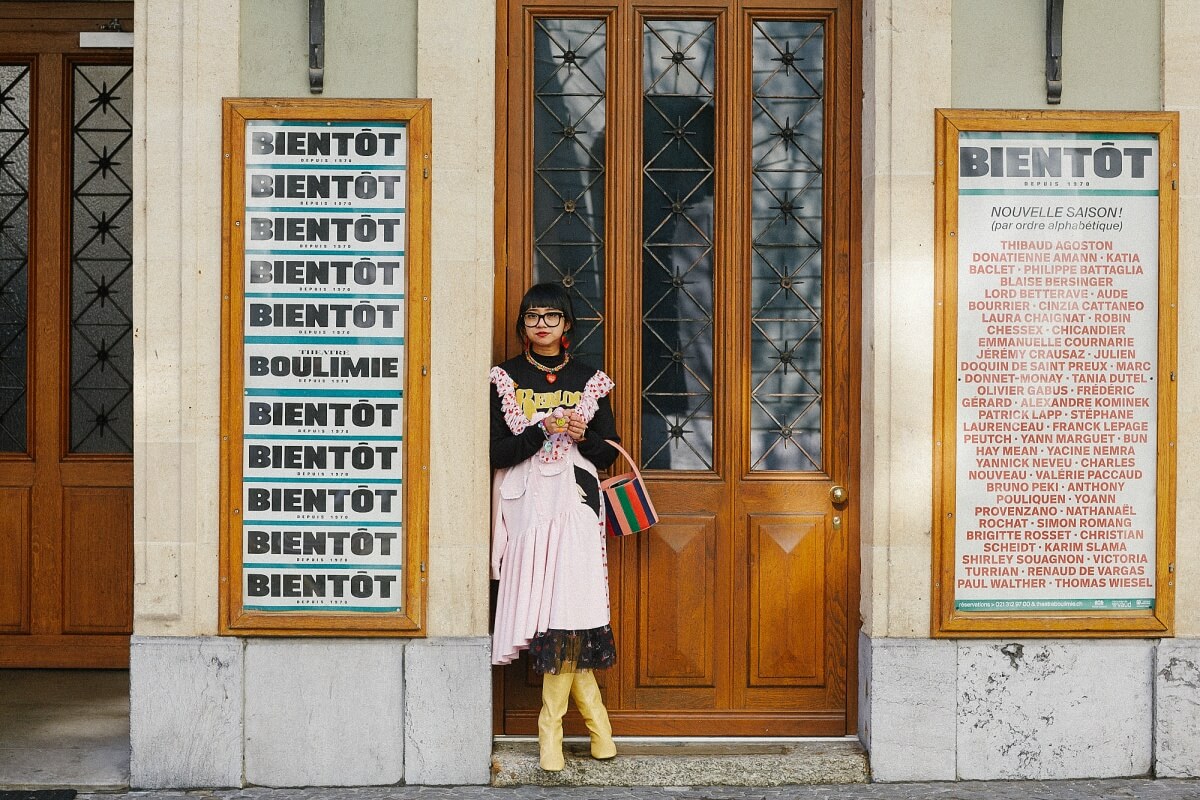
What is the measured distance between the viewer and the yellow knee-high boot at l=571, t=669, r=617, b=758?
5.58 meters

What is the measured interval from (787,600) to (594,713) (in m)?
1.13

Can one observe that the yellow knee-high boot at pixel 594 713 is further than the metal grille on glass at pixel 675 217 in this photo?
No

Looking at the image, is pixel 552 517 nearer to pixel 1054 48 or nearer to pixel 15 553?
pixel 1054 48

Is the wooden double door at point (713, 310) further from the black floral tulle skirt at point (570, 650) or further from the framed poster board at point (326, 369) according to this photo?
the framed poster board at point (326, 369)

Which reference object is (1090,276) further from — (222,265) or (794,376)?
(222,265)

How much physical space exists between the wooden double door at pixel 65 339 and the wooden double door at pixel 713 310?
9.19ft

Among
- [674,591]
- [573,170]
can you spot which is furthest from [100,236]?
[674,591]

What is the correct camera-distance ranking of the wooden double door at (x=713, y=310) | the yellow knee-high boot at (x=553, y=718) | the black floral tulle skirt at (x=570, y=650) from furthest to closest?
1. the wooden double door at (x=713, y=310)
2. the yellow knee-high boot at (x=553, y=718)
3. the black floral tulle skirt at (x=570, y=650)

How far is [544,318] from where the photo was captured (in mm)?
5531

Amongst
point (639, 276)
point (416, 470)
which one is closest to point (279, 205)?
point (416, 470)

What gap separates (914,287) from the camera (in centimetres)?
562

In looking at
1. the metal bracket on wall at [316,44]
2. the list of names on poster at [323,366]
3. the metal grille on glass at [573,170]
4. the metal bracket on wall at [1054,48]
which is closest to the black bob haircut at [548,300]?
the metal grille on glass at [573,170]

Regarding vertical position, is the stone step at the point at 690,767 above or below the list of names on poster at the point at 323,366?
below

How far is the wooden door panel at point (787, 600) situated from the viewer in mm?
5945
